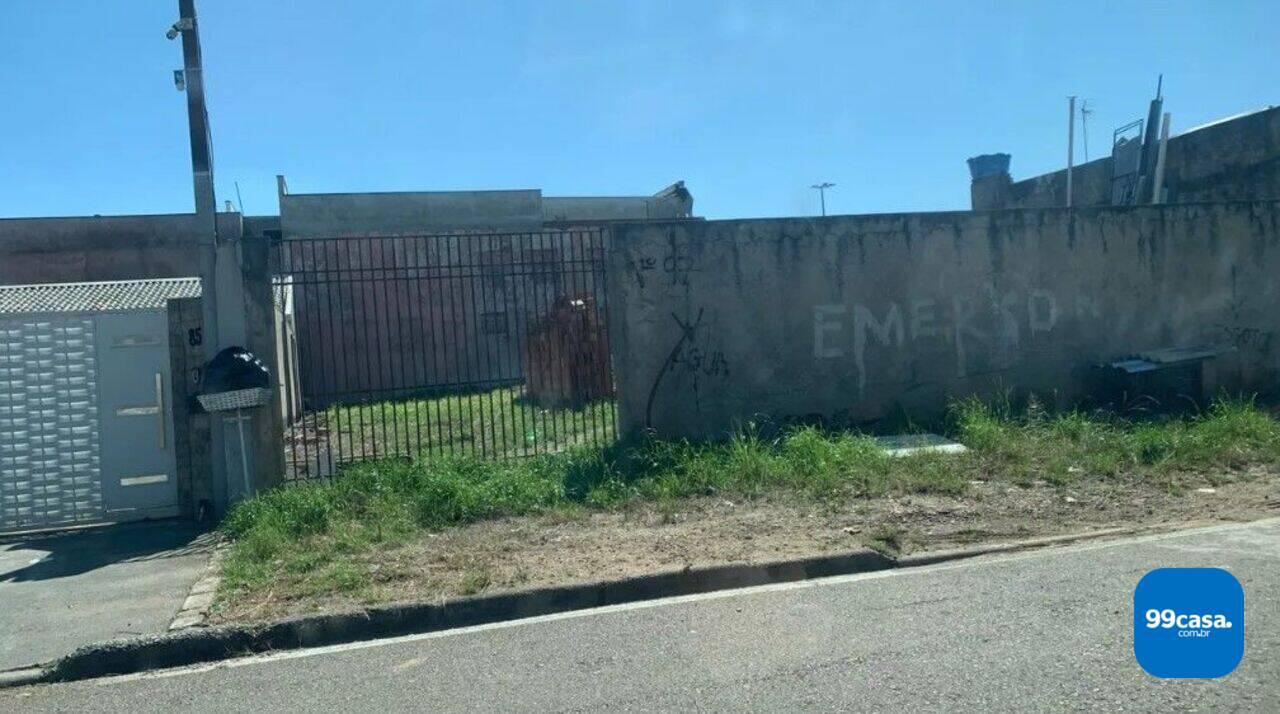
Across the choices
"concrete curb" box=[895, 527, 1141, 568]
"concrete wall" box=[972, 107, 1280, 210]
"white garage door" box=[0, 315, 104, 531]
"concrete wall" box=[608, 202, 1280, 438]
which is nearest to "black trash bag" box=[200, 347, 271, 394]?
"white garage door" box=[0, 315, 104, 531]

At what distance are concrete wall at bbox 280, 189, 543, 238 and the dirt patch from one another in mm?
20107

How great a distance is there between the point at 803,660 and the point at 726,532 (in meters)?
2.66

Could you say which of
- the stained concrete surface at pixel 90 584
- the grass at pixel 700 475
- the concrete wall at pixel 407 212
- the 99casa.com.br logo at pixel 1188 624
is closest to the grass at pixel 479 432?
the grass at pixel 700 475

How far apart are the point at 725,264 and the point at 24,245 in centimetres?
2443

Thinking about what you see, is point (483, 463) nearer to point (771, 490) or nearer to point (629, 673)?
point (771, 490)

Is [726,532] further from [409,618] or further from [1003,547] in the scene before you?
[409,618]

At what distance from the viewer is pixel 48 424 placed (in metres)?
8.88

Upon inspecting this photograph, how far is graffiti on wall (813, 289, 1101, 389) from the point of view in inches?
442

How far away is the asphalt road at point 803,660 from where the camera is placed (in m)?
4.21

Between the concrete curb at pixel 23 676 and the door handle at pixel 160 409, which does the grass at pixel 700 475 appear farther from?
the concrete curb at pixel 23 676

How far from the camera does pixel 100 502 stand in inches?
352

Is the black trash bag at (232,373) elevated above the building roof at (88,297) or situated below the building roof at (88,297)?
below

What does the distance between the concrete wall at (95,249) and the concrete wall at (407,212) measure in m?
3.28

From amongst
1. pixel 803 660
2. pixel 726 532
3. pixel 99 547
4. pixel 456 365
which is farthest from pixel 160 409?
pixel 803 660
